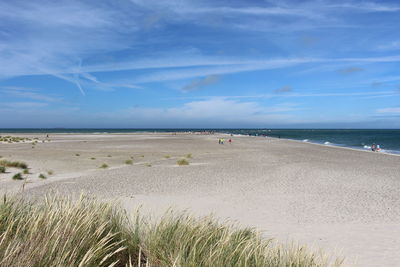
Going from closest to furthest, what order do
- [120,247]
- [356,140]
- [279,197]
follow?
[120,247] < [279,197] < [356,140]

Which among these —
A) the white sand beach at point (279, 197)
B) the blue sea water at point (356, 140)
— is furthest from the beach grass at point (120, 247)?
the blue sea water at point (356, 140)

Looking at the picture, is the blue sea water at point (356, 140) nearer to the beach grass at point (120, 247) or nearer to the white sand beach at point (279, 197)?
the white sand beach at point (279, 197)

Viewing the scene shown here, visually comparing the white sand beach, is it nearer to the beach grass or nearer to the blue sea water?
the beach grass

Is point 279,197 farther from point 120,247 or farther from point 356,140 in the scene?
point 356,140

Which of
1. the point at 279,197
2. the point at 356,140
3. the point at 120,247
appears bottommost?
the point at 356,140

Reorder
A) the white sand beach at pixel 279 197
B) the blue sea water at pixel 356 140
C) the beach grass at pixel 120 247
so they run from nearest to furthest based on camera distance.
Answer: the beach grass at pixel 120 247, the white sand beach at pixel 279 197, the blue sea water at pixel 356 140

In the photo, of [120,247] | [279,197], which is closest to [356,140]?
[279,197]

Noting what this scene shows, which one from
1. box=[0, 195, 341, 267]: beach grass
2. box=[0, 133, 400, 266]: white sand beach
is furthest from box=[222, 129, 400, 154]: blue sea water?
box=[0, 195, 341, 267]: beach grass

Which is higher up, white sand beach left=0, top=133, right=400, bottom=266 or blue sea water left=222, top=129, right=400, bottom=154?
white sand beach left=0, top=133, right=400, bottom=266

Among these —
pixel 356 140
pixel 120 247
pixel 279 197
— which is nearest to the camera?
pixel 120 247

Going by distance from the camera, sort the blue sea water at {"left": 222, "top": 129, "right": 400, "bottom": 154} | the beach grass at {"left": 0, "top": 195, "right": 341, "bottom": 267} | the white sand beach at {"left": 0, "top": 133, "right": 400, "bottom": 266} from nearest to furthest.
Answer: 1. the beach grass at {"left": 0, "top": 195, "right": 341, "bottom": 267}
2. the white sand beach at {"left": 0, "top": 133, "right": 400, "bottom": 266}
3. the blue sea water at {"left": 222, "top": 129, "right": 400, "bottom": 154}

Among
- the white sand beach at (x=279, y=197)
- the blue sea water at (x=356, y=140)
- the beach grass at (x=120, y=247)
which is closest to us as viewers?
the beach grass at (x=120, y=247)

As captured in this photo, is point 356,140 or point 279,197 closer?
point 279,197

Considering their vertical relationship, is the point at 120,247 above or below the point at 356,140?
above
